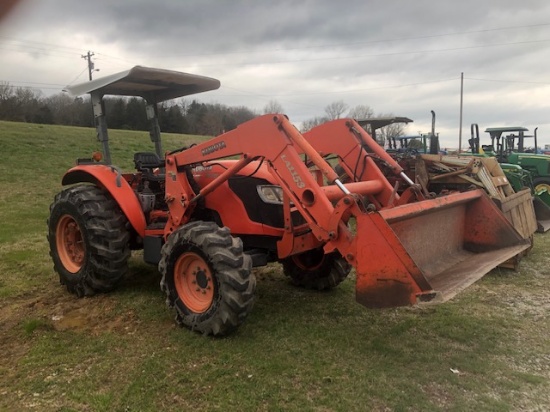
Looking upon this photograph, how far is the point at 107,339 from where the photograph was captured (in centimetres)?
419

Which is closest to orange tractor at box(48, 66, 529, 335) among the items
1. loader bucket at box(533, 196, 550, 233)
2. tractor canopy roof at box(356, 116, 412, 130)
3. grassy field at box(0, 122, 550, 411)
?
grassy field at box(0, 122, 550, 411)

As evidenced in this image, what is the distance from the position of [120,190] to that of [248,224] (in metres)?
1.55

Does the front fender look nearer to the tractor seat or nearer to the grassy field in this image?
the tractor seat

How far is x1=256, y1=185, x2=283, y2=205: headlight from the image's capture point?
4820 mm

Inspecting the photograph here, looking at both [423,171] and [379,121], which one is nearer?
[423,171]

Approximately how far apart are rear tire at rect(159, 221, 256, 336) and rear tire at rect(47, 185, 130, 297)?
93 centimetres

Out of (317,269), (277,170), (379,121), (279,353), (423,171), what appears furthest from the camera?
(379,121)

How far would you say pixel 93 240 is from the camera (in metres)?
5.07

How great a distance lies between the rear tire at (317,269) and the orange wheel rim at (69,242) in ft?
8.15

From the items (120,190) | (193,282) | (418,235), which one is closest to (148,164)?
(120,190)

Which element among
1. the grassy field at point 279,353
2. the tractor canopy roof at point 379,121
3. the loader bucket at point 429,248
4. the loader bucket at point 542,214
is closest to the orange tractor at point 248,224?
A: the loader bucket at point 429,248

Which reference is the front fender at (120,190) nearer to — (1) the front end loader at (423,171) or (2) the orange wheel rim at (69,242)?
(2) the orange wheel rim at (69,242)

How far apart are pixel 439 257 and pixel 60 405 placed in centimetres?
340

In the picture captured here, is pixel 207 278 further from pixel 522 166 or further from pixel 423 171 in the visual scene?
pixel 522 166
